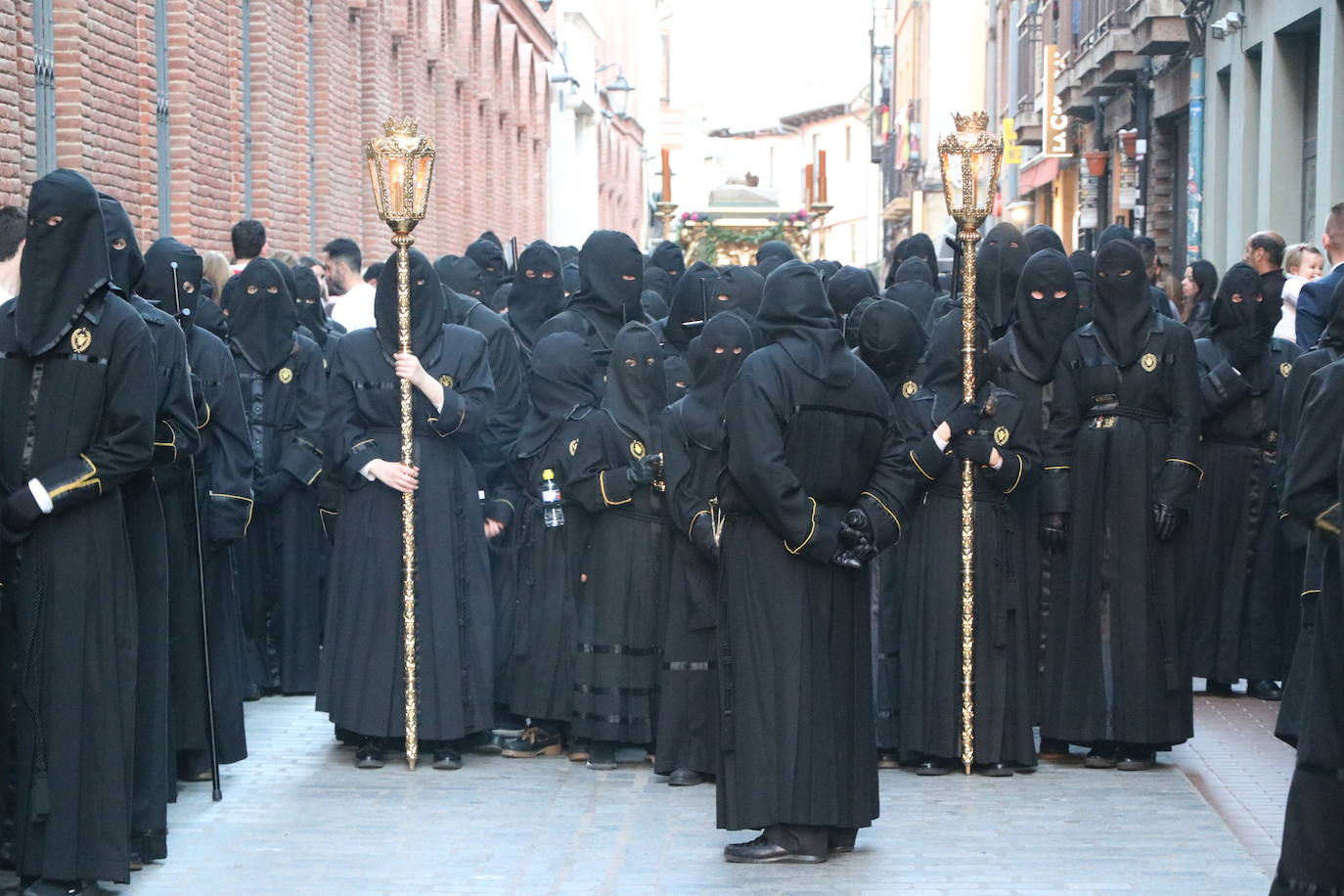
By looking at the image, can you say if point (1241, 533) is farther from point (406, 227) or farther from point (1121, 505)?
point (406, 227)

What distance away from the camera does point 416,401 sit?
893cm

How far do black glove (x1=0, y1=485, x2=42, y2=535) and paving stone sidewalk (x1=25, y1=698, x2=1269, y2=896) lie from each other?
140 cm

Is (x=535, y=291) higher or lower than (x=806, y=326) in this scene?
higher

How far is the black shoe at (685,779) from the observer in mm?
8602

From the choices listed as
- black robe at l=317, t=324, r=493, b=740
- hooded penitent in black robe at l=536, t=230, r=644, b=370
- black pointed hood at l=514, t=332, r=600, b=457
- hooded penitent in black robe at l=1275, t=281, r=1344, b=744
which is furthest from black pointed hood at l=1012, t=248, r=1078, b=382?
black robe at l=317, t=324, r=493, b=740

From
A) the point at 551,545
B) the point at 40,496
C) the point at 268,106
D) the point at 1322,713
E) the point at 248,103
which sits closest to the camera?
the point at 1322,713

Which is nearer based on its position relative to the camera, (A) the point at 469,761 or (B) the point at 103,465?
(B) the point at 103,465

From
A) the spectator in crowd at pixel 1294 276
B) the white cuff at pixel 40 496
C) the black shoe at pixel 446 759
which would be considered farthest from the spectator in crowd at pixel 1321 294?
the white cuff at pixel 40 496

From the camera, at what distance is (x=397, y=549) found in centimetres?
890

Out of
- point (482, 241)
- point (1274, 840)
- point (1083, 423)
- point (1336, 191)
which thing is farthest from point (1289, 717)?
point (1336, 191)

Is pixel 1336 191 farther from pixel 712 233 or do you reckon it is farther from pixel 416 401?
pixel 712 233

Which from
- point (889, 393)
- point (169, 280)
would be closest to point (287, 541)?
point (169, 280)

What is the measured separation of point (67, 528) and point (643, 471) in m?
2.93

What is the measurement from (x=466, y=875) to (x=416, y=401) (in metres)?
2.47
